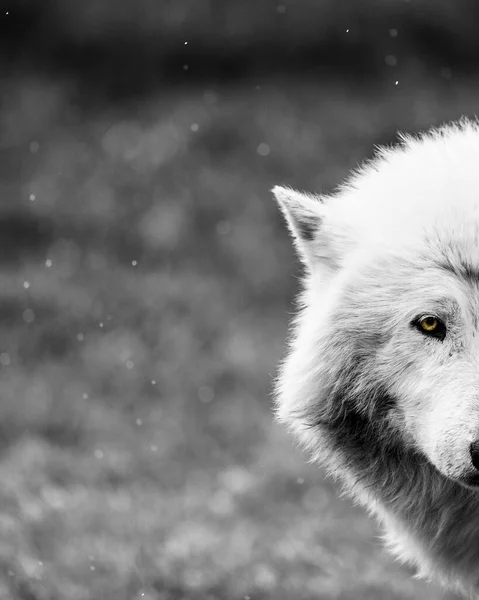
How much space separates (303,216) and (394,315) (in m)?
0.69

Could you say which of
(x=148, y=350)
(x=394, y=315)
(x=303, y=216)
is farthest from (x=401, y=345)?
(x=148, y=350)

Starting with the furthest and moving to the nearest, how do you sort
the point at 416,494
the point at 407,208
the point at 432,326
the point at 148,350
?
the point at 148,350
the point at 416,494
the point at 407,208
the point at 432,326

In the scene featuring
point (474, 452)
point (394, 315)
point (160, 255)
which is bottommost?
point (160, 255)

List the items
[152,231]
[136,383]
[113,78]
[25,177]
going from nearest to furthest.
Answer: [136,383] < [152,231] < [25,177] < [113,78]

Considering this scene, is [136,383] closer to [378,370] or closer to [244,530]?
[244,530]

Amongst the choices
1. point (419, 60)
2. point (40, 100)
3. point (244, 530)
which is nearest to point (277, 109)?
point (419, 60)

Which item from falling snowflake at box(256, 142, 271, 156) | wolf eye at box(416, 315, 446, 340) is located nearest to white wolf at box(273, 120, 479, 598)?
wolf eye at box(416, 315, 446, 340)

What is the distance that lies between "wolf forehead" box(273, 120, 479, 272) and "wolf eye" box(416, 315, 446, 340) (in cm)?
21

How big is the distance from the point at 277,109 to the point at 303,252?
27.4ft

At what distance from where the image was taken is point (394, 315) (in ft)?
10.9

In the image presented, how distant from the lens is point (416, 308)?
10.7 feet

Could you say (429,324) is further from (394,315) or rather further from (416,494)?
(416,494)

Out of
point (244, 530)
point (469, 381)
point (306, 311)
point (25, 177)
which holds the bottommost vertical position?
point (25, 177)

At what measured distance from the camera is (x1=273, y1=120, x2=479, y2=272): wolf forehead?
10.8 ft
